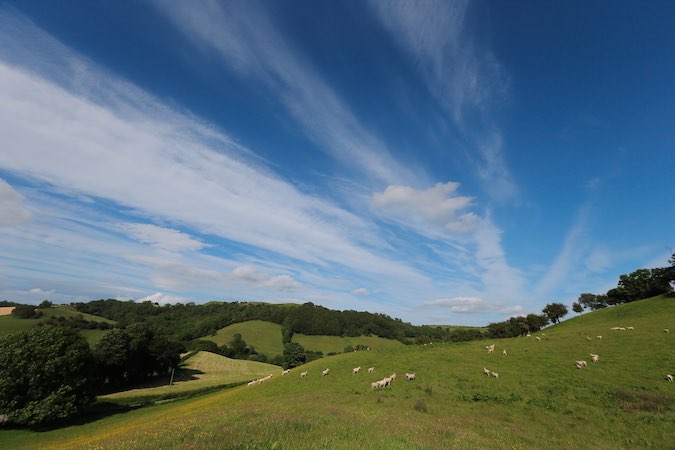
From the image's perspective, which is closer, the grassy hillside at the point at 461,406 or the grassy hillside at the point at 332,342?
the grassy hillside at the point at 461,406

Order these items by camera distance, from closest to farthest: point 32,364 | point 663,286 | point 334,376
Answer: point 334,376 → point 32,364 → point 663,286

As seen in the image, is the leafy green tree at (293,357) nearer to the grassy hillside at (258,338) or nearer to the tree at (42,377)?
the grassy hillside at (258,338)

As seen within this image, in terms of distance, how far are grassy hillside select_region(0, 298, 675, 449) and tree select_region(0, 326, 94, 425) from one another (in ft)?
10.7

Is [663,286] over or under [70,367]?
over

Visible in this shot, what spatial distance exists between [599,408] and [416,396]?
515 inches

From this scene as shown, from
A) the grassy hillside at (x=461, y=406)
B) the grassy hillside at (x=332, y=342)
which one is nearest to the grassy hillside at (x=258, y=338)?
the grassy hillside at (x=332, y=342)

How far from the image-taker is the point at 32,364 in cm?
5184

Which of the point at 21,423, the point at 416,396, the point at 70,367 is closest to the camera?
the point at 416,396

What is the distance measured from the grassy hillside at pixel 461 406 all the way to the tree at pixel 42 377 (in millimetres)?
3261

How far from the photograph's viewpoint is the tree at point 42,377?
4797cm

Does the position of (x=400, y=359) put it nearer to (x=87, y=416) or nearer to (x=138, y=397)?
(x=87, y=416)

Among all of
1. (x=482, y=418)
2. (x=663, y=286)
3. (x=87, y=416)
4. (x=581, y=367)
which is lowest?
(x=87, y=416)

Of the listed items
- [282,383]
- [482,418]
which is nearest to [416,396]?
[482,418]

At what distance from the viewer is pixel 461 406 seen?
995 inches
